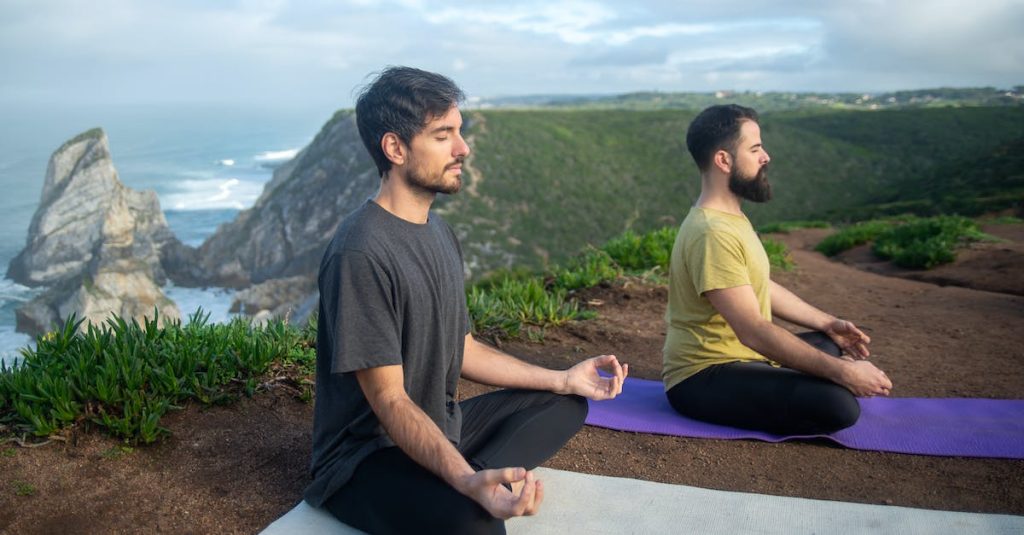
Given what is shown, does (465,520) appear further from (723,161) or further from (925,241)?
(925,241)

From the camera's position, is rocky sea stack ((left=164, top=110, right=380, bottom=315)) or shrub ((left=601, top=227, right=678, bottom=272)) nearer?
shrub ((left=601, top=227, right=678, bottom=272))

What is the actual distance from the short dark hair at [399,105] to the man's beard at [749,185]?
1.68 m

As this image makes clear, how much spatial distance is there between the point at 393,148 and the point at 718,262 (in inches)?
67.2

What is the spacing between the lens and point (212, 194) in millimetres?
89562

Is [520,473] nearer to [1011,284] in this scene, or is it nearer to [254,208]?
[1011,284]

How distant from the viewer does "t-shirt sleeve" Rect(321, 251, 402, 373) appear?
8.06ft

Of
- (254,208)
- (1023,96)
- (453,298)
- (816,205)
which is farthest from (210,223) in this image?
(453,298)

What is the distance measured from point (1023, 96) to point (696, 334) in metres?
77.5

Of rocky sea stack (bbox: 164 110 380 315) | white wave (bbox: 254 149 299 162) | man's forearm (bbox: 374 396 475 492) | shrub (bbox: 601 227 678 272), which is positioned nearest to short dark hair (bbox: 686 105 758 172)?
man's forearm (bbox: 374 396 475 492)

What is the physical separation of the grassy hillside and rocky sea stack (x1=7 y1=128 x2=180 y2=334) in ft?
68.8

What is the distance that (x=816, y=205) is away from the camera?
4747 centimetres

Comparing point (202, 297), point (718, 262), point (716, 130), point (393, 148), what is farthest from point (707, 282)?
point (202, 297)

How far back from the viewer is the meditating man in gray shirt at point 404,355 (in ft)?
7.99

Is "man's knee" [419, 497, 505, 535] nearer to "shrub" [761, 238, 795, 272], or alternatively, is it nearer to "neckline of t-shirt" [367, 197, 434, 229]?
"neckline of t-shirt" [367, 197, 434, 229]
